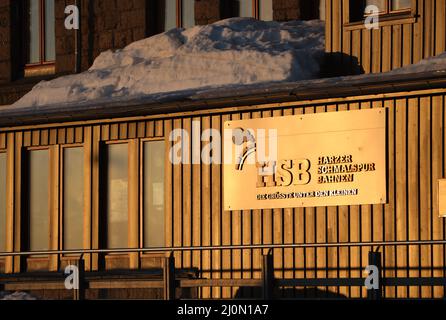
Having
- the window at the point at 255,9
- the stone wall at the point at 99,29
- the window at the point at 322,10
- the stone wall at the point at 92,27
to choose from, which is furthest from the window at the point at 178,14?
the window at the point at 322,10

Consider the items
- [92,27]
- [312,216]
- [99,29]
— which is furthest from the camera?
[92,27]

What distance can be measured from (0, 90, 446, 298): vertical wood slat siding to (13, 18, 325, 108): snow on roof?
154 centimetres

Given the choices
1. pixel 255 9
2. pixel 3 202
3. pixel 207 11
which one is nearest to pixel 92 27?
pixel 207 11

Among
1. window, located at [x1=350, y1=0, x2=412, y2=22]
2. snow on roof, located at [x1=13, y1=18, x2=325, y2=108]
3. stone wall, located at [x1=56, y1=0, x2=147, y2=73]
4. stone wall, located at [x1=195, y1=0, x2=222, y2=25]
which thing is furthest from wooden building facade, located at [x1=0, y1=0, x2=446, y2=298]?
stone wall, located at [x1=56, y1=0, x2=147, y2=73]

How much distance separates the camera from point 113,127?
96.7 feet

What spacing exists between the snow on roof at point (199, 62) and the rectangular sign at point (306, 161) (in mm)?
1737

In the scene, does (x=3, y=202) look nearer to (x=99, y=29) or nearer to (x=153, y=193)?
(x=153, y=193)

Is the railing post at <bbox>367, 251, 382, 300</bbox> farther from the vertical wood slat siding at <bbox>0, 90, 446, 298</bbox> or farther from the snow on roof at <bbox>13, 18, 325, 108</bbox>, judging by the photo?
the snow on roof at <bbox>13, 18, 325, 108</bbox>

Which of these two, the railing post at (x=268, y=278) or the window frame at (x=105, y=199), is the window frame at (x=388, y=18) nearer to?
the window frame at (x=105, y=199)

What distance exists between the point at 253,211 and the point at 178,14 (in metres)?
8.51

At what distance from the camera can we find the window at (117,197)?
2933 centimetres

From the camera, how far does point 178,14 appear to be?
115 ft
